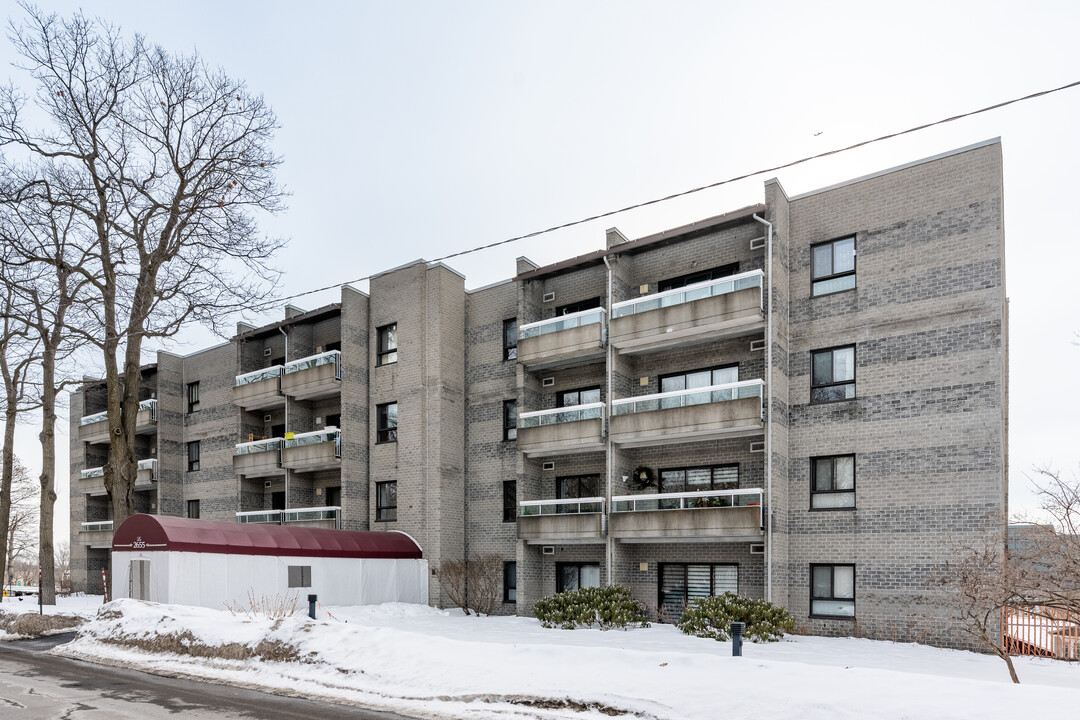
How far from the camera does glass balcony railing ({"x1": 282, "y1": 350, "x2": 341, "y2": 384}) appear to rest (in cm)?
3061

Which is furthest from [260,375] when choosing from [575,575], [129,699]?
[129,699]

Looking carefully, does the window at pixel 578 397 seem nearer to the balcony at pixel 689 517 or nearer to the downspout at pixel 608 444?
the downspout at pixel 608 444

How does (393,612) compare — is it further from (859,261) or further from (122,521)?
(859,261)

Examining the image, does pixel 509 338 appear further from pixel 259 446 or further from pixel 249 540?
pixel 259 446

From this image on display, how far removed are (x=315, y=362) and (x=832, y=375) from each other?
1990 cm

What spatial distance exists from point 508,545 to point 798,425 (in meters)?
11.5

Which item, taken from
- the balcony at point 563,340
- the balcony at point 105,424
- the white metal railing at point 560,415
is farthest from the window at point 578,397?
the balcony at point 105,424

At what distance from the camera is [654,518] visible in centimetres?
2311

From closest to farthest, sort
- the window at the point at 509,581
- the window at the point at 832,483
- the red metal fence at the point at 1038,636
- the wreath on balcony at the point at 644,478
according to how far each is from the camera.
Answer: the red metal fence at the point at 1038,636
the window at the point at 832,483
the wreath on balcony at the point at 644,478
the window at the point at 509,581

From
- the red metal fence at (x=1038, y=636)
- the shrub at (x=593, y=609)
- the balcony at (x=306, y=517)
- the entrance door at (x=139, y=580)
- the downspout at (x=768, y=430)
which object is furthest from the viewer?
the balcony at (x=306, y=517)

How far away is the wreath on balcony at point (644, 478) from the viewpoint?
82.9ft

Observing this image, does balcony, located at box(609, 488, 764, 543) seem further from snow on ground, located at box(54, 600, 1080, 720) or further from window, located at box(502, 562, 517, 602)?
window, located at box(502, 562, 517, 602)

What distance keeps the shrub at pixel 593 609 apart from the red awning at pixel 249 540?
274 inches

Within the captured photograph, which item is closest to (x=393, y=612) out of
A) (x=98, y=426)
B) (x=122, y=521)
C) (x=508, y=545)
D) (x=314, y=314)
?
(x=508, y=545)
